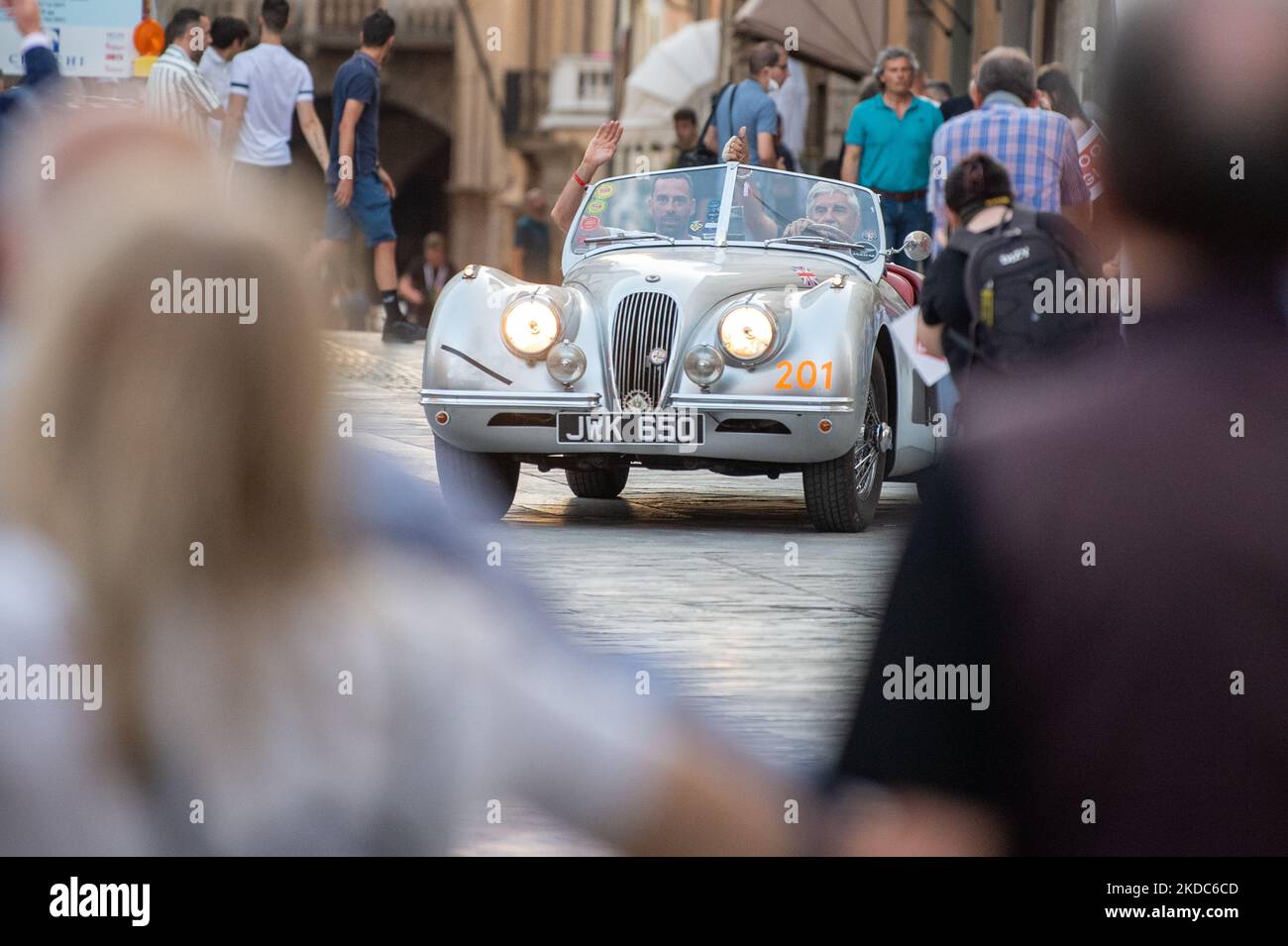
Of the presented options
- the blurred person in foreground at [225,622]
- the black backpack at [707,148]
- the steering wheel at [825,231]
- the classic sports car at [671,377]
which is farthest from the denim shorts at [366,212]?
the blurred person in foreground at [225,622]

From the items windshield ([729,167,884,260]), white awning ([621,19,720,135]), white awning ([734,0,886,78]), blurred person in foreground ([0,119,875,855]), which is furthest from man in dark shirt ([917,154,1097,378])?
Answer: white awning ([621,19,720,135])

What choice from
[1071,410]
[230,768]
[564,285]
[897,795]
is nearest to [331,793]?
[230,768]

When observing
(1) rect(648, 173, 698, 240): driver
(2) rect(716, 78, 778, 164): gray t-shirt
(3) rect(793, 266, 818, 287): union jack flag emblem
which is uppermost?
(2) rect(716, 78, 778, 164): gray t-shirt

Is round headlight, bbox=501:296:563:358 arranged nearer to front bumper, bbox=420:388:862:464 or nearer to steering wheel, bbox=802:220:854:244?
front bumper, bbox=420:388:862:464

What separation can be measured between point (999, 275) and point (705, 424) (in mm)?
1100

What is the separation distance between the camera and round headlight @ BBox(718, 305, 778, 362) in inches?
276

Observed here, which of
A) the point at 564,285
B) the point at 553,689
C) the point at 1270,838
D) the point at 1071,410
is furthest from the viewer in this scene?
the point at 564,285

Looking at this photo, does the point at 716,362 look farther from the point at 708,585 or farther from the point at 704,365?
the point at 708,585

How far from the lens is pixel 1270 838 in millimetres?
1714

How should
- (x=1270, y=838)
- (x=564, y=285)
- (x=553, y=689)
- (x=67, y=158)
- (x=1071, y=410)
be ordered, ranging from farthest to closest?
1. (x=564, y=285)
2. (x=67, y=158)
3. (x=553, y=689)
4. (x=1270, y=838)
5. (x=1071, y=410)

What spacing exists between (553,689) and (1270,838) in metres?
0.57

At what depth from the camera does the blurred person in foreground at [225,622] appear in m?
1.63

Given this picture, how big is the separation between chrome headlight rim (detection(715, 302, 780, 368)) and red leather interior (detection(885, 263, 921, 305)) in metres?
1.37
